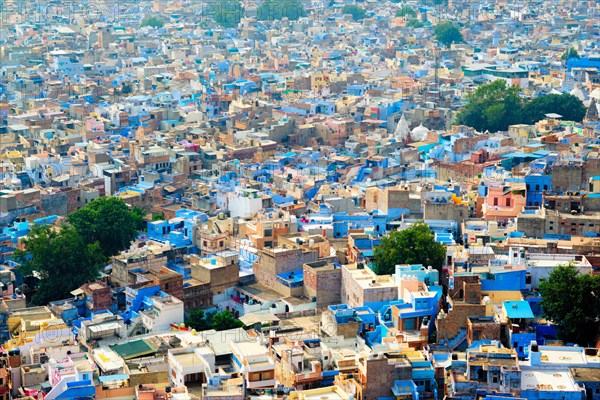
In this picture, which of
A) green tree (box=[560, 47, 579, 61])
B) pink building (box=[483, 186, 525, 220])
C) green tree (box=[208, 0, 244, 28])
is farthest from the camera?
green tree (box=[208, 0, 244, 28])

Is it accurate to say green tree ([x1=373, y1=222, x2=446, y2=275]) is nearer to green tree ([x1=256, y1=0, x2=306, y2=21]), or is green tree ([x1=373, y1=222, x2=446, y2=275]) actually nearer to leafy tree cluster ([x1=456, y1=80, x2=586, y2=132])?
leafy tree cluster ([x1=456, y1=80, x2=586, y2=132])

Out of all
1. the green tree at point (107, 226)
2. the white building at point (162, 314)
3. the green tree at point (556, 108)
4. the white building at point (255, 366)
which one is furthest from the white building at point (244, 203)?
the green tree at point (556, 108)

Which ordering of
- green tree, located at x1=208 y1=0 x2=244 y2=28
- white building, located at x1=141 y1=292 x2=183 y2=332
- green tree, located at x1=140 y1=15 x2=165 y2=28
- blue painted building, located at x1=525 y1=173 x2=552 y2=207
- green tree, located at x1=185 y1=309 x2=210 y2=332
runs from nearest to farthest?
1. white building, located at x1=141 y1=292 x2=183 y2=332
2. green tree, located at x1=185 y1=309 x2=210 y2=332
3. blue painted building, located at x1=525 y1=173 x2=552 y2=207
4. green tree, located at x1=140 y1=15 x2=165 y2=28
5. green tree, located at x1=208 y1=0 x2=244 y2=28

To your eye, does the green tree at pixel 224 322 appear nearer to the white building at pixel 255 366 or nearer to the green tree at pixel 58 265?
the white building at pixel 255 366

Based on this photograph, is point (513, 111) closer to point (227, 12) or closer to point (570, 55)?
point (570, 55)

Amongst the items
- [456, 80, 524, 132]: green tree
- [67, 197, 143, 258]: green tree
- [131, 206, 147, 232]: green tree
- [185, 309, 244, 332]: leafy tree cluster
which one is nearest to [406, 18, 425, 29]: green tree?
[456, 80, 524, 132]: green tree

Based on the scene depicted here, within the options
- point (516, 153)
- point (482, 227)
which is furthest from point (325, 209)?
point (516, 153)
